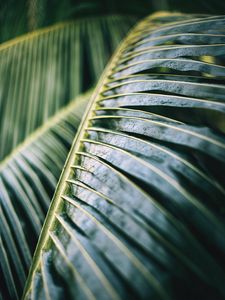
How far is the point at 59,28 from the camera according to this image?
121 centimetres

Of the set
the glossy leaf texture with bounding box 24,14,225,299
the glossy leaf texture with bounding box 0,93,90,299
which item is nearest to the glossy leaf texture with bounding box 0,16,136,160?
the glossy leaf texture with bounding box 0,93,90,299

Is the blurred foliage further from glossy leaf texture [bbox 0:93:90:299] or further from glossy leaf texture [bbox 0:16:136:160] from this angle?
glossy leaf texture [bbox 0:93:90:299]

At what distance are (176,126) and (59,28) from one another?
0.98 metres

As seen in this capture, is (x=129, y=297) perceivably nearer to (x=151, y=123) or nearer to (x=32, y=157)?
(x=151, y=123)

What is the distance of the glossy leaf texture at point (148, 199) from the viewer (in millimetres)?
334

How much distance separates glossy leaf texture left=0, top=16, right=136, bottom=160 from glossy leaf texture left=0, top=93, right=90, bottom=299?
0.10 m

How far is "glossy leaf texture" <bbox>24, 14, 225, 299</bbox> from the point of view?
0.33 meters

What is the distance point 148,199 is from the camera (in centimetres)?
39

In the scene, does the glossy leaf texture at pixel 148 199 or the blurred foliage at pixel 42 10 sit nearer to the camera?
the glossy leaf texture at pixel 148 199

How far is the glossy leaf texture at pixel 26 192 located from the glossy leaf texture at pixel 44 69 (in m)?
0.10

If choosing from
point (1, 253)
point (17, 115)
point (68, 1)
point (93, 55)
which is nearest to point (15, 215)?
point (1, 253)

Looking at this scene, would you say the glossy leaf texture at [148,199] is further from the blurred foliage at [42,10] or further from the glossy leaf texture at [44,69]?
the blurred foliage at [42,10]

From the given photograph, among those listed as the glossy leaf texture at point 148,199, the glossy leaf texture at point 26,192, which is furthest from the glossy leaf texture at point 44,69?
the glossy leaf texture at point 148,199

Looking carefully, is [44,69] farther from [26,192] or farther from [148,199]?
[148,199]
